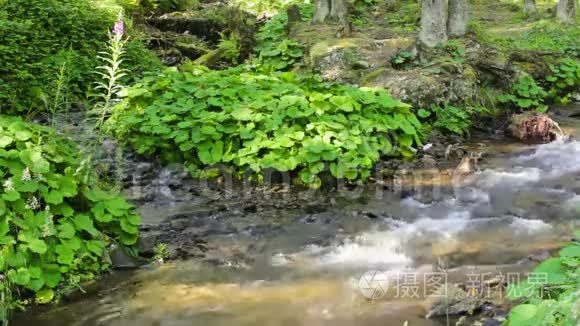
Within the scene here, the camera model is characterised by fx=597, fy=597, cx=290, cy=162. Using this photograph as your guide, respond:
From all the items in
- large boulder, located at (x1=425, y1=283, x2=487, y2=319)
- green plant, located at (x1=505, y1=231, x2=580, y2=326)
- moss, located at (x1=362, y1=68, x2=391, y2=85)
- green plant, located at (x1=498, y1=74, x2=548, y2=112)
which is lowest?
large boulder, located at (x1=425, y1=283, x2=487, y2=319)

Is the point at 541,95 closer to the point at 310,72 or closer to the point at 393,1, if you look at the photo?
the point at 310,72

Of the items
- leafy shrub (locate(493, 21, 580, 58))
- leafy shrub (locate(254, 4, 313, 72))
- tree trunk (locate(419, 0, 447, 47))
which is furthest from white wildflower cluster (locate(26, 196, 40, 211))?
leafy shrub (locate(493, 21, 580, 58))

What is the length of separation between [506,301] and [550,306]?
179cm

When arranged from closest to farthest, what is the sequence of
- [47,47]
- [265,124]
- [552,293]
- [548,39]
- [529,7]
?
[552,293] → [265,124] → [47,47] → [548,39] → [529,7]

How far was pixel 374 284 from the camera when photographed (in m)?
4.83

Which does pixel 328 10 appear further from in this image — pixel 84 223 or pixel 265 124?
pixel 84 223

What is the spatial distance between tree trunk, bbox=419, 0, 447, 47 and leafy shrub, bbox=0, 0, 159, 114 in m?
5.25

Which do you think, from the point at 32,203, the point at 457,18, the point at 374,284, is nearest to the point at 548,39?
the point at 457,18

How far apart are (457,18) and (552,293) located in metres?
10.2

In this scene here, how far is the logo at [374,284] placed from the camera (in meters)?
4.64

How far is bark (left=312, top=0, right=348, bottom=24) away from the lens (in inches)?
569

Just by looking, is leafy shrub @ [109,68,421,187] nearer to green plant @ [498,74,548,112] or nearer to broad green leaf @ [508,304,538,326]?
green plant @ [498,74,548,112]

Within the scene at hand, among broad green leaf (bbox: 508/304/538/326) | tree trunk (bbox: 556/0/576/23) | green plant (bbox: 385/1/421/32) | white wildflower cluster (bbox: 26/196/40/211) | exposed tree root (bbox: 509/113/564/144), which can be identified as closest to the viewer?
broad green leaf (bbox: 508/304/538/326)

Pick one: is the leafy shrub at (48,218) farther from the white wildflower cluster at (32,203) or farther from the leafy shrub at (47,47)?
the leafy shrub at (47,47)
